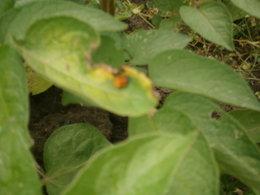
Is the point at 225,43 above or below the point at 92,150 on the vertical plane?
above

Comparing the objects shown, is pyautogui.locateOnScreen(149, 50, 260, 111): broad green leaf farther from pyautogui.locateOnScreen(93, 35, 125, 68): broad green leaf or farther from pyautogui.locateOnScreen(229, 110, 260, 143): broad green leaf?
pyautogui.locateOnScreen(229, 110, 260, 143): broad green leaf

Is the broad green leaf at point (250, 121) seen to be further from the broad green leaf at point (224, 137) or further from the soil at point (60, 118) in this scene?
the soil at point (60, 118)

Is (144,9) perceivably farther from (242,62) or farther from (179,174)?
(179,174)

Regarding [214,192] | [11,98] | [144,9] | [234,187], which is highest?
[11,98]

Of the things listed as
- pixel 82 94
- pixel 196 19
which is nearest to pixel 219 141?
pixel 82 94

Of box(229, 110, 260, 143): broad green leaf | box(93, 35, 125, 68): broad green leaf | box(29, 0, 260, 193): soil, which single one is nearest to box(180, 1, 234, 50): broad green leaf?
box(229, 110, 260, 143): broad green leaf

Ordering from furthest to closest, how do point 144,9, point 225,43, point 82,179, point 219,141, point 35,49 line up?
point 144,9 < point 225,43 < point 219,141 < point 35,49 < point 82,179
